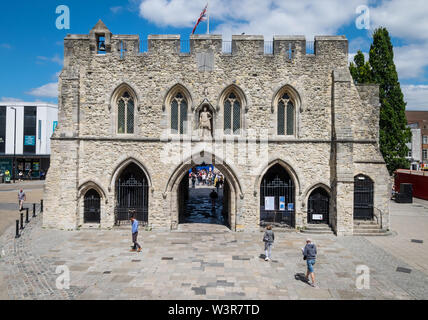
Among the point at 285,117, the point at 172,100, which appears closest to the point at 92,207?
the point at 172,100

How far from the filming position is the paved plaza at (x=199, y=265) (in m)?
7.57

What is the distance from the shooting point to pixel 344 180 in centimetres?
1309

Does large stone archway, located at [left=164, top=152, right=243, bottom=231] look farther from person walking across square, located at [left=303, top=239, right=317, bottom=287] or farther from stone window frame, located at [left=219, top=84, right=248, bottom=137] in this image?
person walking across square, located at [left=303, top=239, right=317, bottom=287]

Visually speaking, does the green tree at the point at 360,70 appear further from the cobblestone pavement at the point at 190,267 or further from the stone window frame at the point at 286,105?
the cobblestone pavement at the point at 190,267

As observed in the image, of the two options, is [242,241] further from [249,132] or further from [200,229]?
[249,132]

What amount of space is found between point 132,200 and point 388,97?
22569 millimetres

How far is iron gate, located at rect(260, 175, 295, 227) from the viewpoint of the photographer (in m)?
14.1

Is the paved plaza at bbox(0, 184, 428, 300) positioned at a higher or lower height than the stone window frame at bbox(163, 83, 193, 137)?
lower

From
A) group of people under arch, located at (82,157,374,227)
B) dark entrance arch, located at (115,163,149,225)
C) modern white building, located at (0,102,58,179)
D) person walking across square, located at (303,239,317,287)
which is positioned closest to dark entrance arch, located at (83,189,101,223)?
group of people under arch, located at (82,157,374,227)

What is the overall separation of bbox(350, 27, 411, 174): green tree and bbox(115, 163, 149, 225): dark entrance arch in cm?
2052

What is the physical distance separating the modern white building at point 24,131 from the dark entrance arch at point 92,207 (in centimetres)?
2837

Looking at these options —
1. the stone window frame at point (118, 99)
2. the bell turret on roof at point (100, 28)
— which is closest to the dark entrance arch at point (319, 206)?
the stone window frame at point (118, 99)

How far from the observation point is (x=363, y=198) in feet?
46.4

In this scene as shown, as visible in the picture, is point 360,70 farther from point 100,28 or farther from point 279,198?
point 100,28
